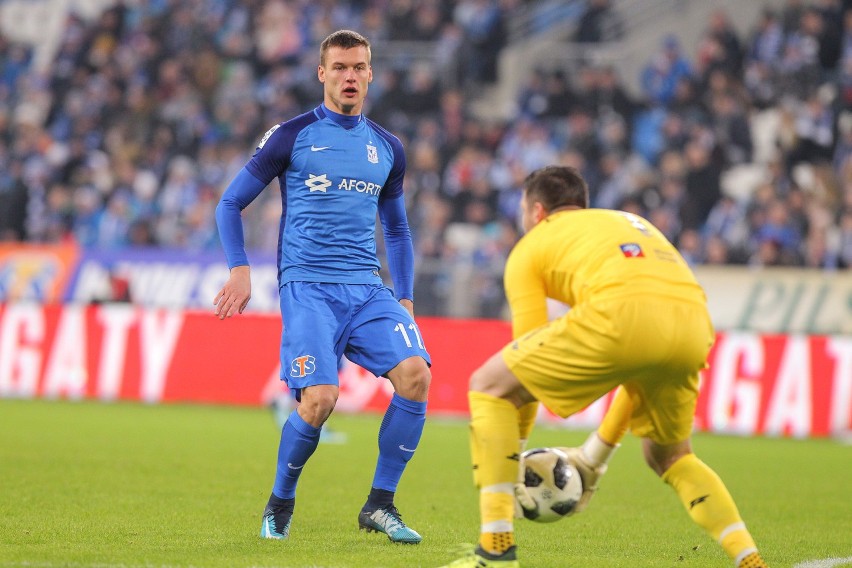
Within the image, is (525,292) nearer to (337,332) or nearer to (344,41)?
(337,332)

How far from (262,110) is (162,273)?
4701 millimetres

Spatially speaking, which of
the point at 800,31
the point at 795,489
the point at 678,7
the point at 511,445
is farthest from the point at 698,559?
the point at 678,7

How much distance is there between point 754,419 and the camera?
14.8 m

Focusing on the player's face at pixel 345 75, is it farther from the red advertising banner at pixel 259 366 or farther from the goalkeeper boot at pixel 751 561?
the red advertising banner at pixel 259 366

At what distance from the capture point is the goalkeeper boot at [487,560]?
5.27 metres

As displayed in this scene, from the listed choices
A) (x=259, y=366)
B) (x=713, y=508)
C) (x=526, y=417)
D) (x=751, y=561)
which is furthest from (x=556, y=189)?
(x=259, y=366)

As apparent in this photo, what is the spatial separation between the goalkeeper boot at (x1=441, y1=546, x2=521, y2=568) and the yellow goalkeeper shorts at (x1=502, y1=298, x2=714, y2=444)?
61 cm

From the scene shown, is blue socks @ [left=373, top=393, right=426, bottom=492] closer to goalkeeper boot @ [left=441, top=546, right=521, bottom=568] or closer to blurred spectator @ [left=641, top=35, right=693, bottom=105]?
goalkeeper boot @ [left=441, top=546, right=521, bottom=568]

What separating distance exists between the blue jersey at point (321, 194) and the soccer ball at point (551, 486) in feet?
5.54

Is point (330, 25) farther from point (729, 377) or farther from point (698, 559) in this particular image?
point (698, 559)

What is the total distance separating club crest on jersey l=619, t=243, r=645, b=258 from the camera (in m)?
5.25

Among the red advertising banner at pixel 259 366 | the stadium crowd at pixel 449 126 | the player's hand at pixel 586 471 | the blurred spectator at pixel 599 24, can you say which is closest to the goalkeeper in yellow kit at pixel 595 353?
the player's hand at pixel 586 471

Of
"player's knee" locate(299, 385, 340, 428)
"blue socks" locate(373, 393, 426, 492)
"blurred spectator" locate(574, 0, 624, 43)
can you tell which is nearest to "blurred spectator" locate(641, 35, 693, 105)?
"blurred spectator" locate(574, 0, 624, 43)

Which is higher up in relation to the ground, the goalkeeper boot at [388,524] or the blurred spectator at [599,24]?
the blurred spectator at [599,24]
